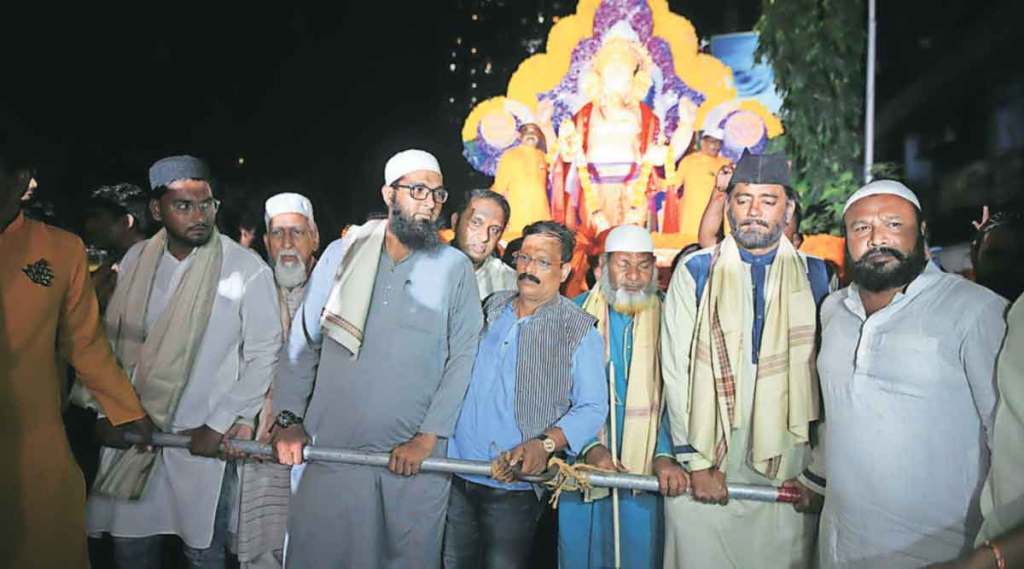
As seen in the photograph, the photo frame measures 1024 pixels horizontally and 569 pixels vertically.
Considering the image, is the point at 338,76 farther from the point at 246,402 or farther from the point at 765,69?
the point at 246,402

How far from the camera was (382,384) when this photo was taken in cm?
345

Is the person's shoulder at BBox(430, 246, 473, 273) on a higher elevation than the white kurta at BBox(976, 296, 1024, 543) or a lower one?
higher

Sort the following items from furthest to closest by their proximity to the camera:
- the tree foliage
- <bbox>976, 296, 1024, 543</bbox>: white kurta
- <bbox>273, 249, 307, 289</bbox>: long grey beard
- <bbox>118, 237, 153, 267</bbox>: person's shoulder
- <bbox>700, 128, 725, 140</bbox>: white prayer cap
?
the tree foliage → <bbox>700, 128, 725, 140</bbox>: white prayer cap → <bbox>273, 249, 307, 289</bbox>: long grey beard → <bbox>118, 237, 153, 267</bbox>: person's shoulder → <bbox>976, 296, 1024, 543</bbox>: white kurta

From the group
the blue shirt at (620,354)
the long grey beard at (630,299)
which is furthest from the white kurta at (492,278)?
the blue shirt at (620,354)

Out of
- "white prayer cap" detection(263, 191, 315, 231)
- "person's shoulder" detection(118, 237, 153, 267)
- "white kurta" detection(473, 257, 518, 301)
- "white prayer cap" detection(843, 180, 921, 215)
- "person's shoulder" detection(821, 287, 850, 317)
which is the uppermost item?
"white prayer cap" detection(263, 191, 315, 231)

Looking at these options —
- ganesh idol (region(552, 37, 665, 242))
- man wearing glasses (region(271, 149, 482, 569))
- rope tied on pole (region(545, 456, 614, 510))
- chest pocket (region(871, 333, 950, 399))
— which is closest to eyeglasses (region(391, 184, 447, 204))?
man wearing glasses (region(271, 149, 482, 569))

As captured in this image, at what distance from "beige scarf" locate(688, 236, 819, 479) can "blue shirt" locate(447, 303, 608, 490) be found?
44 centimetres

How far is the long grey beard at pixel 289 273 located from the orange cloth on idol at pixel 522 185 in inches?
216

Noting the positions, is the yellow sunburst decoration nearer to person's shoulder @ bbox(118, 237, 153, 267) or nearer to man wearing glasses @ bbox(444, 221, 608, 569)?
person's shoulder @ bbox(118, 237, 153, 267)

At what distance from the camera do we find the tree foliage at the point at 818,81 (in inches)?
408

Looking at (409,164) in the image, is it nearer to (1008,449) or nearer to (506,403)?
(506,403)

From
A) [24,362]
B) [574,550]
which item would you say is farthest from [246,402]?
[574,550]

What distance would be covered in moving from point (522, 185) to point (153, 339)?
7040 millimetres

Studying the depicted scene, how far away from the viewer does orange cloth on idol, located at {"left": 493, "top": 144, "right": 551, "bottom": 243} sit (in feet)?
34.2
